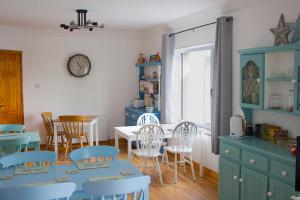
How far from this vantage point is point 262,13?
4023mm

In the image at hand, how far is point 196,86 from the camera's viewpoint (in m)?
6.08

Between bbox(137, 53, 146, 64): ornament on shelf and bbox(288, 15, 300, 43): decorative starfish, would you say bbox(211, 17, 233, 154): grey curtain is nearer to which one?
bbox(288, 15, 300, 43): decorative starfish

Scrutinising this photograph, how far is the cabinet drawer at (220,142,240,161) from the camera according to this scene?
368 cm

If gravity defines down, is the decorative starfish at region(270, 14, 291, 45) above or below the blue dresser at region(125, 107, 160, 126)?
above

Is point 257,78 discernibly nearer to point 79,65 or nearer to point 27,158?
point 27,158

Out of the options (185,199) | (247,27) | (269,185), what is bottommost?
(185,199)

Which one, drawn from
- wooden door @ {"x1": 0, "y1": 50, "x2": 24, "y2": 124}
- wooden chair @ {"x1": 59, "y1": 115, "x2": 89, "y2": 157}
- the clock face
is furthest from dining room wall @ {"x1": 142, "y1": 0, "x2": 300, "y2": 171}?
wooden door @ {"x1": 0, "y1": 50, "x2": 24, "y2": 124}

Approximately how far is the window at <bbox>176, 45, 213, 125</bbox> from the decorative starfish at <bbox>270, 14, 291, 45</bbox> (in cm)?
175

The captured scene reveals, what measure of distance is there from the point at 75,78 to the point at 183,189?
3753mm

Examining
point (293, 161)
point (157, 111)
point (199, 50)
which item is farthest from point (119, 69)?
point (293, 161)

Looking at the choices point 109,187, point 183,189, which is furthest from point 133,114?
point 109,187

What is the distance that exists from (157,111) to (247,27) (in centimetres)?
293

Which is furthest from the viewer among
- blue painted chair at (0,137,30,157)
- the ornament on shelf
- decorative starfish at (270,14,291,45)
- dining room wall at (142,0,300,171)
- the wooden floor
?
the ornament on shelf

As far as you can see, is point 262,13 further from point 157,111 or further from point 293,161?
point 157,111
